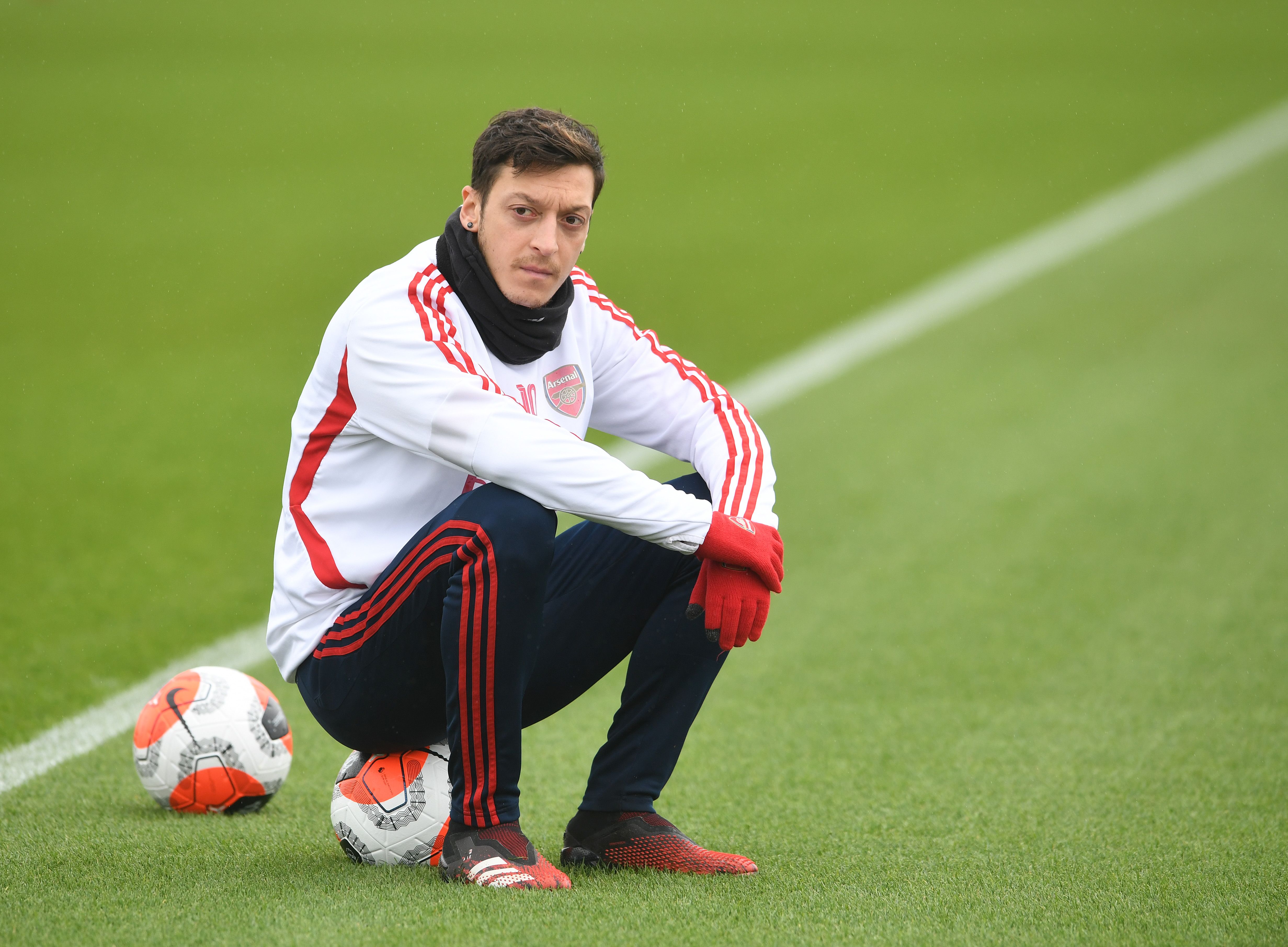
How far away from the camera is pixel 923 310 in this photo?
11.0 m

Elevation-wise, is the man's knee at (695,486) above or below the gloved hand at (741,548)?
above

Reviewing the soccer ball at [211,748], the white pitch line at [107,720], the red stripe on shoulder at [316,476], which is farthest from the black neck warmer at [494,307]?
the white pitch line at [107,720]

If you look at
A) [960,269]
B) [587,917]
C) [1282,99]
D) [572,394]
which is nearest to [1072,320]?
[960,269]

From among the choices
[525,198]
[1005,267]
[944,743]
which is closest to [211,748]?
[525,198]

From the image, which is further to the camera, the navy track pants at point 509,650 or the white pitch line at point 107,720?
the white pitch line at point 107,720

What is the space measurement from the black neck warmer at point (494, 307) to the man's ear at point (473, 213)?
0.03 feet

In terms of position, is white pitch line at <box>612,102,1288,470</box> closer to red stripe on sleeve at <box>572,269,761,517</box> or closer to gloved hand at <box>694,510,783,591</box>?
red stripe on sleeve at <box>572,269,761,517</box>

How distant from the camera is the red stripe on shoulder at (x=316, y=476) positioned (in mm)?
2795

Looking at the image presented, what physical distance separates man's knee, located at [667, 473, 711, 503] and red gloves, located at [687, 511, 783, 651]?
0.22 metres

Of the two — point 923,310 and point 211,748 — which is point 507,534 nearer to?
point 211,748

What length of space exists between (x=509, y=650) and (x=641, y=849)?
1.94 feet

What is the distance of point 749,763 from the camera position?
12.7 ft

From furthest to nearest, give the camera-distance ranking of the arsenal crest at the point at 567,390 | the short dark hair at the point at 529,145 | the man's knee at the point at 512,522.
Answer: the arsenal crest at the point at 567,390 < the short dark hair at the point at 529,145 < the man's knee at the point at 512,522

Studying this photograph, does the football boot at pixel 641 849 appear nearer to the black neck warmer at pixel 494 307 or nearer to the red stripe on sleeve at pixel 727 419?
the red stripe on sleeve at pixel 727 419
